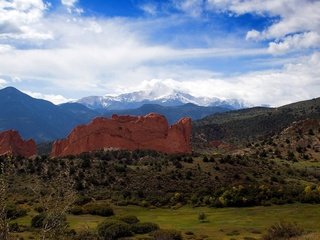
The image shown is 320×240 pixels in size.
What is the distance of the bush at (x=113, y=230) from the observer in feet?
125

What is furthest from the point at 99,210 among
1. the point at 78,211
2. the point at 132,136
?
the point at 132,136

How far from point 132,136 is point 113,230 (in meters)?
89.7

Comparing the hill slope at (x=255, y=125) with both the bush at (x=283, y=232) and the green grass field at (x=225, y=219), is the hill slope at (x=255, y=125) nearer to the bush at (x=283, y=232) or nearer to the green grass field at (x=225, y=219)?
the green grass field at (x=225, y=219)

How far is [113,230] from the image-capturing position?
1513 inches

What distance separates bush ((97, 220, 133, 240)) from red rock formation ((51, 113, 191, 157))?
271 feet

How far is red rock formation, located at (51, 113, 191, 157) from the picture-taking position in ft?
A: 412

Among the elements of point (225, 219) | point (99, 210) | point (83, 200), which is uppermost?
point (83, 200)

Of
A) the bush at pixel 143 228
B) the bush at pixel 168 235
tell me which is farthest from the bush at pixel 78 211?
the bush at pixel 168 235

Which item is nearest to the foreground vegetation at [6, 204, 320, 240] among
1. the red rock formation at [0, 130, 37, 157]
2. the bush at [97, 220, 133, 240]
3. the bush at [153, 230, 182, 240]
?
the bush at [97, 220, 133, 240]

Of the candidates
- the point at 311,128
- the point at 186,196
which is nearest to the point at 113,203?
the point at 186,196

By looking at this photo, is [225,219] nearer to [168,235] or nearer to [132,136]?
[168,235]

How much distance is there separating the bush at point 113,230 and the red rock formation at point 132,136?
82492 millimetres

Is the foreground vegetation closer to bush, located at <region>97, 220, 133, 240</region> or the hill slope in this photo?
bush, located at <region>97, 220, 133, 240</region>

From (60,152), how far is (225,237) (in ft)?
338
